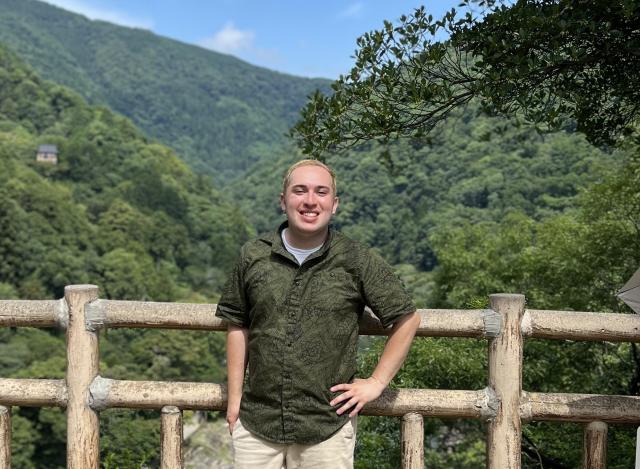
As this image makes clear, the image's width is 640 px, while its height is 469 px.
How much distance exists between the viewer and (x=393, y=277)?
264 cm

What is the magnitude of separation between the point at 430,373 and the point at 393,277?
4.75 metres

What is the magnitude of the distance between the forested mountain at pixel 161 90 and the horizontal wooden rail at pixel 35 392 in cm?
13356

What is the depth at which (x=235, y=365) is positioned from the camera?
8.89 ft

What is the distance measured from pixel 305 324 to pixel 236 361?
0.35 meters

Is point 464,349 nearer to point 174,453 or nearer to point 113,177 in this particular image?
point 174,453

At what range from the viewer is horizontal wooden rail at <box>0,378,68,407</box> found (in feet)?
10.4

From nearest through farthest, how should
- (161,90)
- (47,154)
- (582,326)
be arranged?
→ (582,326) → (47,154) → (161,90)

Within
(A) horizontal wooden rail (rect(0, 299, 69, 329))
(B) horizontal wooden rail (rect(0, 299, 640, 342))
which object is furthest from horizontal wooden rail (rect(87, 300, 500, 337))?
(A) horizontal wooden rail (rect(0, 299, 69, 329))

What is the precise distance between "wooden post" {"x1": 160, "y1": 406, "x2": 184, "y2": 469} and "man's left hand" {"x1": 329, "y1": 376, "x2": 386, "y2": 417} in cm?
90

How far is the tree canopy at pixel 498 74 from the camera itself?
354 centimetres

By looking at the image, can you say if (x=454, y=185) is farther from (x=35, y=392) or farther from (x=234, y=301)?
(x=234, y=301)

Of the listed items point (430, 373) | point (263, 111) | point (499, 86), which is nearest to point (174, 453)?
point (499, 86)

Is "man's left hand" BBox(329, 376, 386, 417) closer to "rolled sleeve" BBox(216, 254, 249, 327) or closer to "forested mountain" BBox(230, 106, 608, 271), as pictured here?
"rolled sleeve" BBox(216, 254, 249, 327)

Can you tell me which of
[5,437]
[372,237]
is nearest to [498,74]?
[5,437]
